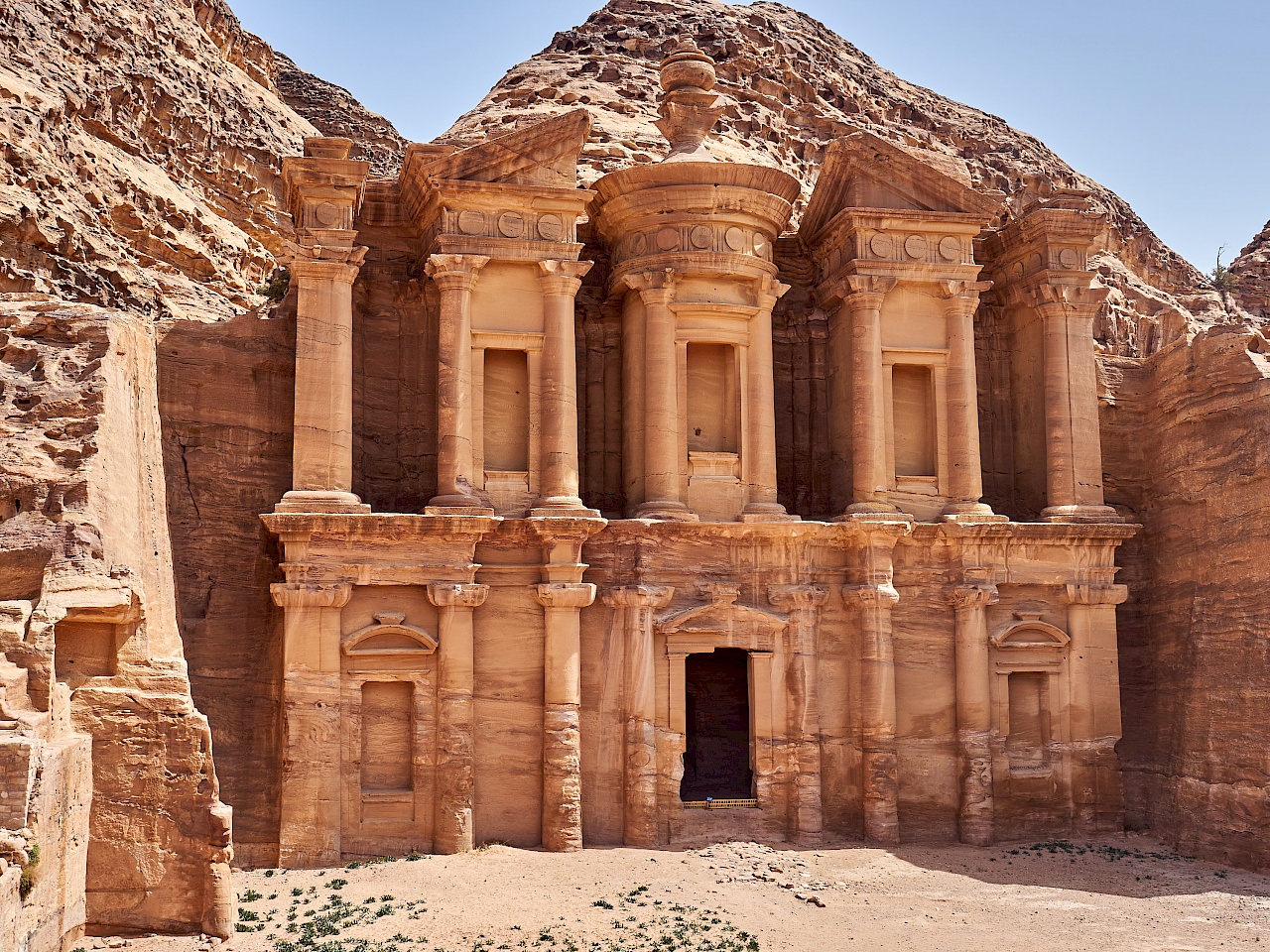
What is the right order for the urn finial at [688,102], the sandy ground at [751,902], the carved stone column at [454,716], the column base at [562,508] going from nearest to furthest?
the sandy ground at [751,902] < the carved stone column at [454,716] < the column base at [562,508] < the urn finial at [688,102]

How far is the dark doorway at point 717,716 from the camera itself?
24.9 metres

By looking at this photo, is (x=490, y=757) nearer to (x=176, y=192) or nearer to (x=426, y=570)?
(x=426, y=570)

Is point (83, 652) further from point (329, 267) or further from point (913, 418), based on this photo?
point (913, 418)

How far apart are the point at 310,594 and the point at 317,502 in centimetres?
147

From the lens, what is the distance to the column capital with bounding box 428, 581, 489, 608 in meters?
20.2

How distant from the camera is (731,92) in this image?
113ft

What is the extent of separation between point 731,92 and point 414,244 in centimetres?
1413

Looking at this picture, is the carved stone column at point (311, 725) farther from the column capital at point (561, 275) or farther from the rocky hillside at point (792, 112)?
the rocky hillside at point (792, 112)

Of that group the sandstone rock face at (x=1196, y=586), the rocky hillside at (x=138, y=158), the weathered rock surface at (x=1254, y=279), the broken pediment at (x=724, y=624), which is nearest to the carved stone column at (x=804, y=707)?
the broken pediment at (x=724, y=624)

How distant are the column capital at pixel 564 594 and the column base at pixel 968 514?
6.91m

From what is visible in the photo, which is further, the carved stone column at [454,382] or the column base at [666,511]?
the column base at [666,511]

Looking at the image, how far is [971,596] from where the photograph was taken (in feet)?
73.6

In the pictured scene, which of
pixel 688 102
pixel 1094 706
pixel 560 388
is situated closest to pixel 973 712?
pixel 1094 706

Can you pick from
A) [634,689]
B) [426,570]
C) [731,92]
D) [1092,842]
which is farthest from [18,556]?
A: [731,92]
